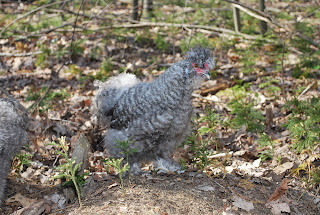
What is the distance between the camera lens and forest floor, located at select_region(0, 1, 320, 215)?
390 centimetres

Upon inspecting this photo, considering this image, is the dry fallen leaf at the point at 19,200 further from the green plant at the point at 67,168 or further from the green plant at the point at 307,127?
the green plant at the point at 307,127

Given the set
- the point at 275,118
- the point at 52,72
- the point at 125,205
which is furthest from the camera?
the point at 52,72

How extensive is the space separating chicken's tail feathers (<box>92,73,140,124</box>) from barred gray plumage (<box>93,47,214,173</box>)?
0.77ft

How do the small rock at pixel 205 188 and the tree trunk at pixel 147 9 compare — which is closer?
the small rock at pixel 205 188

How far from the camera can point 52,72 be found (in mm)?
8641

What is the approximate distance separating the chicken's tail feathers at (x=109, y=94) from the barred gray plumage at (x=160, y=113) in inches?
9.3

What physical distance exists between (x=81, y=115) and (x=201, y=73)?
3.29 m

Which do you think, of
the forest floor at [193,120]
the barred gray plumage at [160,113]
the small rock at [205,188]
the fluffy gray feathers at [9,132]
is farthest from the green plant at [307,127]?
the fluffy gray feathers at [9,132]

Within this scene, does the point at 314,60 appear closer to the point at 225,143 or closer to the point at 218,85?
the point at 218,85

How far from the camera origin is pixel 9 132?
4.09 meters

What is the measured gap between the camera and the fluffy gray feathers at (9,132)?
3.91 m

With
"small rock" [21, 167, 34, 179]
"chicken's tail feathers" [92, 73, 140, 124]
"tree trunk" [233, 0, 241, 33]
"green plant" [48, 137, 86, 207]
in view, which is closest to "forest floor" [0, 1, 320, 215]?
"small rock" [21, 167, 34, 179]

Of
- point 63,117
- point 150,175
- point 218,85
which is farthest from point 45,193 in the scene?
point 218,85

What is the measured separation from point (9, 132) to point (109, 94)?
162 cm
